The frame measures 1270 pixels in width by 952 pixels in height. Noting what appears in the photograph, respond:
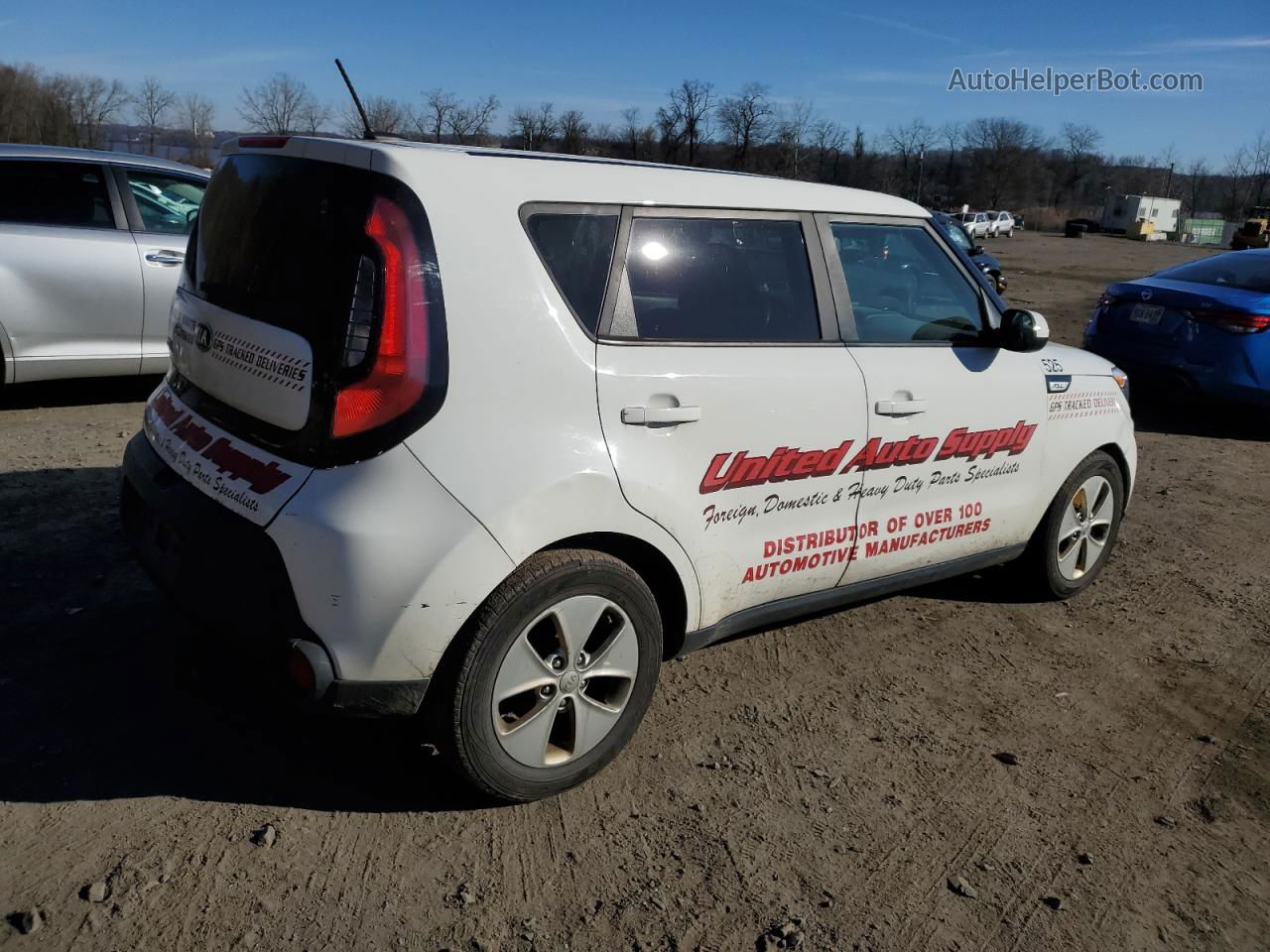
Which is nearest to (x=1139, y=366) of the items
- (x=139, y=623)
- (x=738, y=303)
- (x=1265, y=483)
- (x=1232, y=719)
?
(x=1265, y=483)

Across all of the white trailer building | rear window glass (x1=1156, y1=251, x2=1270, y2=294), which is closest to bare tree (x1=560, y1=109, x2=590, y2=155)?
rear window glass (x1=1156, y1=251, x2=1270, y2=294)

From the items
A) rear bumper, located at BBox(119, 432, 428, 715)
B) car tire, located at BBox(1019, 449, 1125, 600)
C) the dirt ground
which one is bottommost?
the dirt ground

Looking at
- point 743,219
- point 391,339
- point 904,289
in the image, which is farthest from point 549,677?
point 904,289

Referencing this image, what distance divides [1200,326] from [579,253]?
7.39 m

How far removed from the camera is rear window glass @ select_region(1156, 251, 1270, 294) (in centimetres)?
884

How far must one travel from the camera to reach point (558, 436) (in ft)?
9.15

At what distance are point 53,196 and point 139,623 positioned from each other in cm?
411

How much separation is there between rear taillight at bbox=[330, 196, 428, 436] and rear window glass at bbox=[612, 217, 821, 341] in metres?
0.63

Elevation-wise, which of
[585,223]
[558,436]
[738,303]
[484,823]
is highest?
[585,223]

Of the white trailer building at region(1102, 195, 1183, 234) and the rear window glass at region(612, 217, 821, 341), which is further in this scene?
the white trailer building at region(1102, 195, 1183, 234)

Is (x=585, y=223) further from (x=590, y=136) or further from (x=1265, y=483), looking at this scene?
(x=590, y=136)

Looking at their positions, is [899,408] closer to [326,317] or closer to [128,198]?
[326,317]

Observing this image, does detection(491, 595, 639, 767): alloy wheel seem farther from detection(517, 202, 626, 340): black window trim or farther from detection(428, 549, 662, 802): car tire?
detection(517, 202, 626, 340): black window trim

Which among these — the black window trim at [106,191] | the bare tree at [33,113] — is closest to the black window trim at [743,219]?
the black window trim at [106,191]
